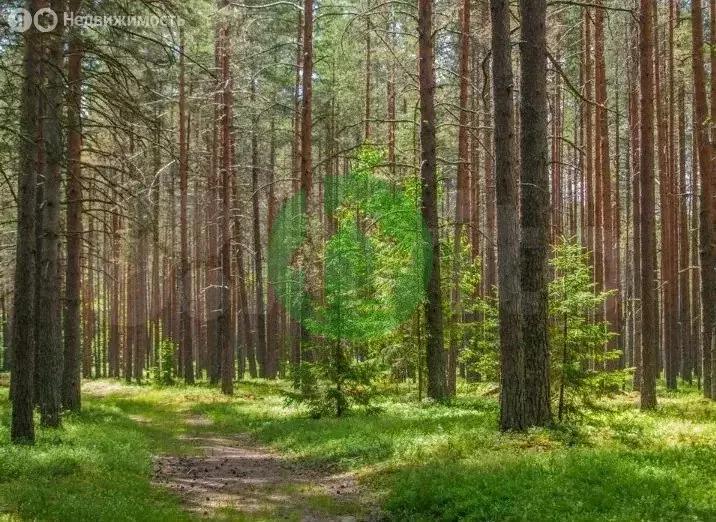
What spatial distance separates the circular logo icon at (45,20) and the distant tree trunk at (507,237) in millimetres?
6888

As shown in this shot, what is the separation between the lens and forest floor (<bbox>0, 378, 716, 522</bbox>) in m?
6.95

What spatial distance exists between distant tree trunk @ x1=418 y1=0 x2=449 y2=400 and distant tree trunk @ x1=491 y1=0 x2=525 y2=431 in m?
5.86

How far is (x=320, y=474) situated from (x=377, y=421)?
10.8 feet

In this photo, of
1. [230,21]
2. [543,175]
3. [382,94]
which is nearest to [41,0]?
[543,175]

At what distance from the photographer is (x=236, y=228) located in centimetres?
2909

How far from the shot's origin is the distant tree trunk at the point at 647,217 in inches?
634

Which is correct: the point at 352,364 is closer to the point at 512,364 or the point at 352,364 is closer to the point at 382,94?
the point at 512,364

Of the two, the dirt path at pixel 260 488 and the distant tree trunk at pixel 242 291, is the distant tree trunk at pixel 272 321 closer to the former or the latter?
the distant tree trunk at pixel 242 291

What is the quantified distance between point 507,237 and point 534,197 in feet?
2.73

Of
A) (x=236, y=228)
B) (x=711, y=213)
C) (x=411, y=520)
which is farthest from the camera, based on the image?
(x=236, y=228)

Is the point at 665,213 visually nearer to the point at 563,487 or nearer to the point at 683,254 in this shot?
the point at 683,254

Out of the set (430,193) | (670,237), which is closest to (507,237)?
(430,193)

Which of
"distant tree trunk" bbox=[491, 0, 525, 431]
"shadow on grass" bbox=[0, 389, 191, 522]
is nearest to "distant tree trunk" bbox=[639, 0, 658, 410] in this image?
"distant tree trunk" bbox=[491, 0, 525, 431]

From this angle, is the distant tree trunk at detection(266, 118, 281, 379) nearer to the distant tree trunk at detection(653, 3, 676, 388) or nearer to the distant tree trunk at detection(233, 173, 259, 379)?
the distant tree trunk at detection(233, 173, 259, 379)
